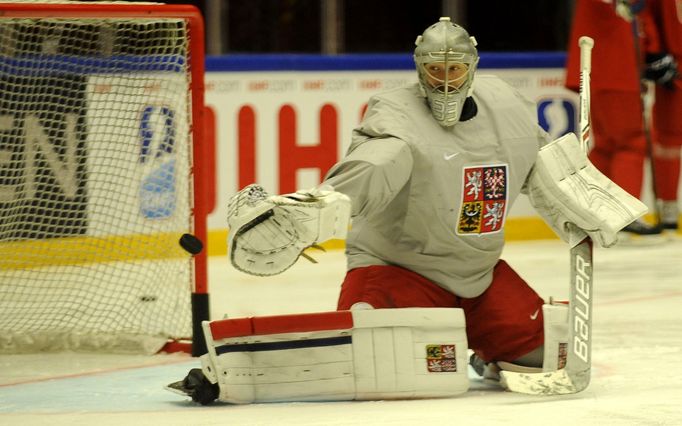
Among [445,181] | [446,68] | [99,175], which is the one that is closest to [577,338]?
[445,181]

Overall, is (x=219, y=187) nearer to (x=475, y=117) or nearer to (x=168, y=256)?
(x=168, y=256)

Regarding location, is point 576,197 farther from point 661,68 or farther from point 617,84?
point 661,68

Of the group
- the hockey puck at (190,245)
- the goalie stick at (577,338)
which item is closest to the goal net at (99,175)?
the hockey puck at (190,245)

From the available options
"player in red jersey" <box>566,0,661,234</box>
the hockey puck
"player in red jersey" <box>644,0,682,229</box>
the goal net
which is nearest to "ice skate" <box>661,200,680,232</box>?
"player in red jersey" <box>644,0,682,229</box>

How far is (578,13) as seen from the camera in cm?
770

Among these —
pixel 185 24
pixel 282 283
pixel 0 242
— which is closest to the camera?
pixel 185 24

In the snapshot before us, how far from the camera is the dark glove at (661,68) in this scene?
7.70 m

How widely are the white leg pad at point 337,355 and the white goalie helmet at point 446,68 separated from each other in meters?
0.54

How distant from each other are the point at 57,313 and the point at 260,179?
2354 mm

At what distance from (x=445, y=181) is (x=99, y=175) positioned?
2355 millimetres

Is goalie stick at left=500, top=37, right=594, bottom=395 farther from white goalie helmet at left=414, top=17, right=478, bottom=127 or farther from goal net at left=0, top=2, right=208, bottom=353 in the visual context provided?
goal net at left=0, top=2, right=208, bottom=353

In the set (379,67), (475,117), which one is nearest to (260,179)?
(379,67)

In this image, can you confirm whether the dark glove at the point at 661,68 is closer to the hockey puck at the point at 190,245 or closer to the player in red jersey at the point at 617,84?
the player in red jersey at the point at 617,84

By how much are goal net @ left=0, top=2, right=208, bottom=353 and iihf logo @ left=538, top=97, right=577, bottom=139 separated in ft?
8.29
